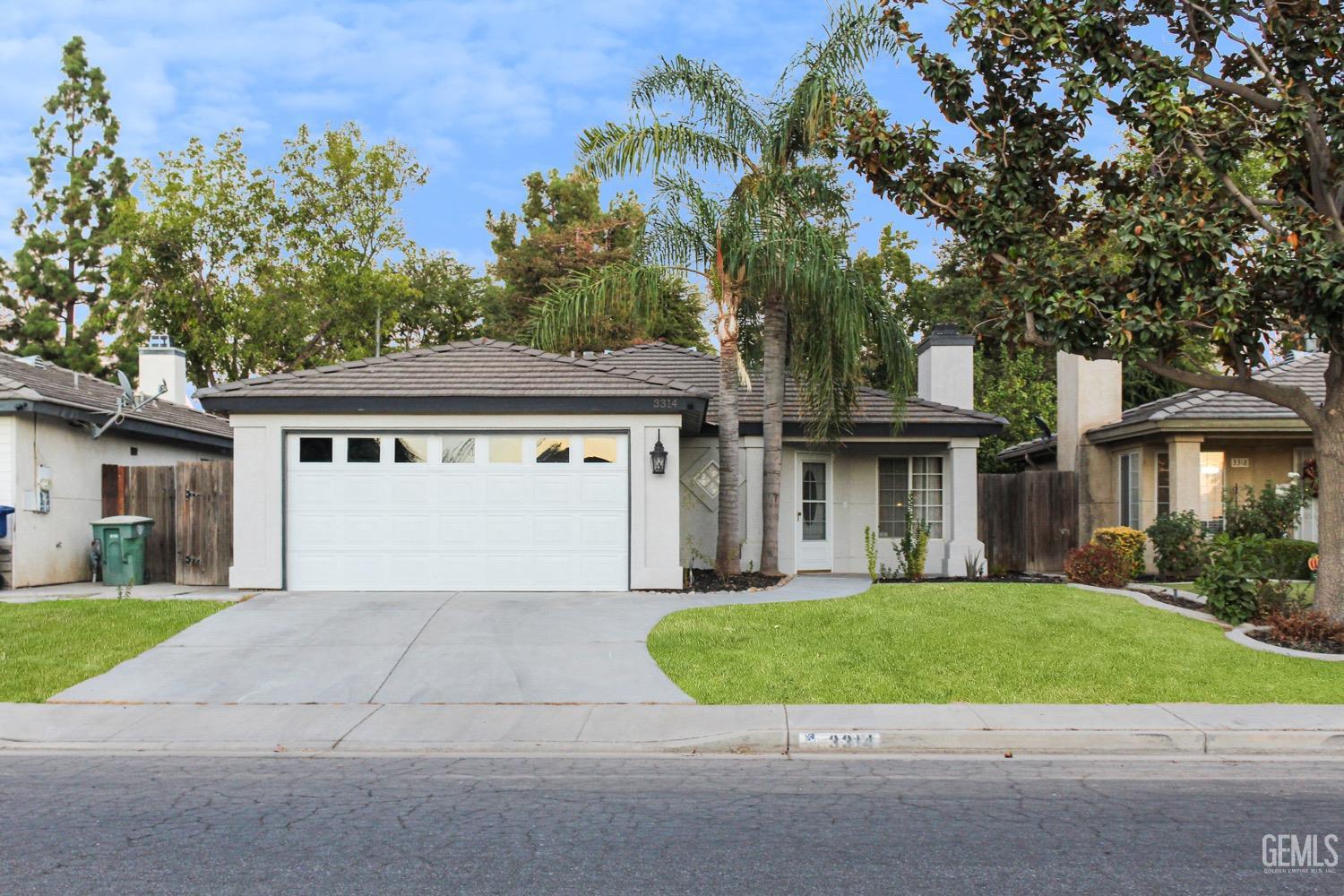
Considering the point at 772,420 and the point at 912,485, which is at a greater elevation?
the point at 772,420

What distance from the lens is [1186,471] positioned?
57.1 ft

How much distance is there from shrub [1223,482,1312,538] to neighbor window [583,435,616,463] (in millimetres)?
9659

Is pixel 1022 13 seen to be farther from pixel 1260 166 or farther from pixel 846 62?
pixel 1260 166

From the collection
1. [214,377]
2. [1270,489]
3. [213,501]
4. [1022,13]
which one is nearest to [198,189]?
[214,377]

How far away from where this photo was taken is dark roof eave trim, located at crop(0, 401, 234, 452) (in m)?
14.9

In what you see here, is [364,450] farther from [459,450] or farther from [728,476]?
[728,476]

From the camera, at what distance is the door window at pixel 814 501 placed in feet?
59.9

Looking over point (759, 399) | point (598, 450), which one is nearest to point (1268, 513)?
point (759, 399)

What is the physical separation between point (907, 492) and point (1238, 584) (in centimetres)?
698

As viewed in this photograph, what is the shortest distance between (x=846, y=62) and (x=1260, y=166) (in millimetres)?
18513

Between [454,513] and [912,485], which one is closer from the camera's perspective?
[454,513]

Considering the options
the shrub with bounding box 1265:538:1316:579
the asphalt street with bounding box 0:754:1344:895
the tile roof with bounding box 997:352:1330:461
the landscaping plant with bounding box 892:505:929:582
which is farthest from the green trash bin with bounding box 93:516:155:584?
the shrub with bounding box 1265:538:1316:579

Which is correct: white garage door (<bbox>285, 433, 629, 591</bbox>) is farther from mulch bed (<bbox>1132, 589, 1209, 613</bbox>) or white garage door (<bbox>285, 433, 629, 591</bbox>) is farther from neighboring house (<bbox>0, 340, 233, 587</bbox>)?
mulch bed (<bbox>1132, 589, 1209, 613</bbox>)

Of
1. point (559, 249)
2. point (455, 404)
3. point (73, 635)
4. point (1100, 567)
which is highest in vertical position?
point (559, 249)
